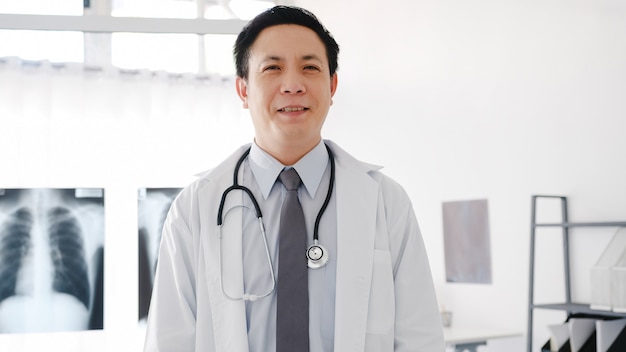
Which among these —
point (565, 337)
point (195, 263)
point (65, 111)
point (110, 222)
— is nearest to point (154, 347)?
point (195, 263)

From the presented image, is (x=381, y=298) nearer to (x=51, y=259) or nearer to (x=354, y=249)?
(x=354, y=249)

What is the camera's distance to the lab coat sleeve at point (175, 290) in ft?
4.45

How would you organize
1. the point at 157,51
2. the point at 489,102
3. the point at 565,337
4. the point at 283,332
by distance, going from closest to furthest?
the point at 283,332
the point at 157,51
the point at 565,337
the point at 489,102

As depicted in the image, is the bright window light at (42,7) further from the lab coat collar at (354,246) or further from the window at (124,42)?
the lab coat collar at (354,246)

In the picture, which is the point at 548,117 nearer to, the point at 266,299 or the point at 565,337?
the point at 565,337

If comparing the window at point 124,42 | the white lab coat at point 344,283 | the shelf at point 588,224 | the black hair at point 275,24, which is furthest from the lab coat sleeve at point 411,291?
the shelf at point 588,224

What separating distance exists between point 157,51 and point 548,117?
189 cm

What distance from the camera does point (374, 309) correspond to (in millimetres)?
1390

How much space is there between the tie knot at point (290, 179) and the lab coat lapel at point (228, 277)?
0.32 ft

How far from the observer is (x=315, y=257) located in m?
1.37

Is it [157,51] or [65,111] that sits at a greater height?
[157,51]

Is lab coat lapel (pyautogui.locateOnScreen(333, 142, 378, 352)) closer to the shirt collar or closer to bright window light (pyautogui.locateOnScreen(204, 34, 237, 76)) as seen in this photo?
the shirt collar

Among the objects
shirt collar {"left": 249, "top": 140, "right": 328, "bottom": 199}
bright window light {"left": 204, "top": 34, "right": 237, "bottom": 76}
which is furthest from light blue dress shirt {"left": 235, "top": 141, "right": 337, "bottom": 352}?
bright window light {"left": 204, "top": 34, "right": 237, "bottom": 76}

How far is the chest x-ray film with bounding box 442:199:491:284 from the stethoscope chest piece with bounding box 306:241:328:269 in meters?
2.65
